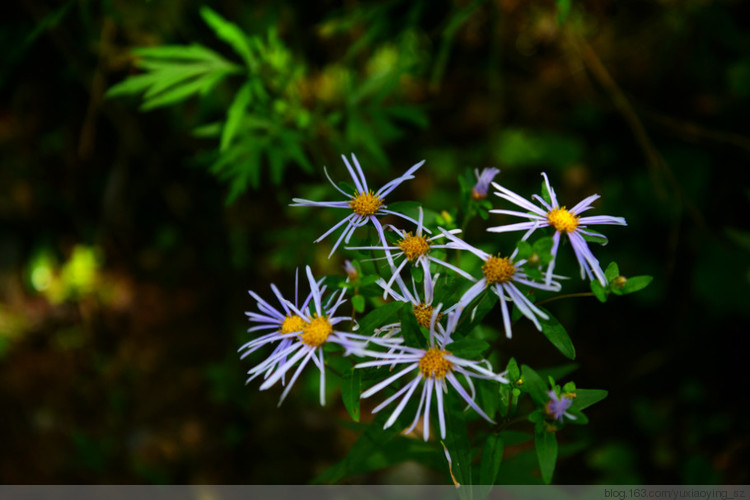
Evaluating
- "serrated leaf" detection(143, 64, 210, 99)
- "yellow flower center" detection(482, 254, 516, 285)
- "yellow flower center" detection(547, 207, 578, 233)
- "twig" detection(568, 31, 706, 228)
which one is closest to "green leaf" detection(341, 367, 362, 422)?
"yellow flower center" detection(482, 254, 516, 285)

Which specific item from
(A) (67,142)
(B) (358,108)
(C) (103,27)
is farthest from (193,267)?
(B) (358,108)

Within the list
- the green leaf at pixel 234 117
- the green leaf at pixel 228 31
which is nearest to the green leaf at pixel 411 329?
the green leaf at pixel 234 117

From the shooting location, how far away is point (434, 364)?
1.14 m

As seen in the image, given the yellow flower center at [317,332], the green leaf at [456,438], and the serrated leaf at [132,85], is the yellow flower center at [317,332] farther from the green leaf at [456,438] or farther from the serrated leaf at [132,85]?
the serrated leaf at [132,85]

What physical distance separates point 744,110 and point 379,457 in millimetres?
2784

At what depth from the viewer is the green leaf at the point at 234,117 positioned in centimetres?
183

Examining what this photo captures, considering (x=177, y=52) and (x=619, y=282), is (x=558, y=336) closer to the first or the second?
(x=619, y=282)

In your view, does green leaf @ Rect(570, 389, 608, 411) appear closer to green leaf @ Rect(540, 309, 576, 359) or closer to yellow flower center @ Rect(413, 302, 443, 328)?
green leaf @ Rect(540, 309, 576, 359)

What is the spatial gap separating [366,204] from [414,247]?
0.58ft

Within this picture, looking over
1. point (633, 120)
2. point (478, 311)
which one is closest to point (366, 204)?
point (478, 311)

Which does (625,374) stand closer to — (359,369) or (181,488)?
(359,369)

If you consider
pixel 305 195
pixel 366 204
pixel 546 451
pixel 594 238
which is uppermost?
pixel 305 195

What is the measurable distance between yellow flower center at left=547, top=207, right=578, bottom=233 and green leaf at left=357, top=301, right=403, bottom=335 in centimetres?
42

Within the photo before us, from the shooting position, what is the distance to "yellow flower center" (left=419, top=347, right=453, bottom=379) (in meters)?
1.14
